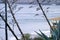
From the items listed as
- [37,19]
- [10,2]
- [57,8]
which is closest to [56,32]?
[10,2]

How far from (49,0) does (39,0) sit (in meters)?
0.28

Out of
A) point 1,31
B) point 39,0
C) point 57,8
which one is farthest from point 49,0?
point 57,8

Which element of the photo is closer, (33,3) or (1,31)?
(33,3)

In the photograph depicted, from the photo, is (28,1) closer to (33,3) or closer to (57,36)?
(33,3)

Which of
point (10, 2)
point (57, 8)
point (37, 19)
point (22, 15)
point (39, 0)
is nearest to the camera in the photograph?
point (10, 2)

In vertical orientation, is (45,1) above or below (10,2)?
below

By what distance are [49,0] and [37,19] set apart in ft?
11.5

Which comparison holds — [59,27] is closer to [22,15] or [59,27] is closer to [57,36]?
[57,36]

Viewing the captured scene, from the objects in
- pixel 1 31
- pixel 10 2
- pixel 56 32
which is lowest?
pixel 1 31

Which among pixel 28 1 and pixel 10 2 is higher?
pixel 10 2

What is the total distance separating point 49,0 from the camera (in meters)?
3.21

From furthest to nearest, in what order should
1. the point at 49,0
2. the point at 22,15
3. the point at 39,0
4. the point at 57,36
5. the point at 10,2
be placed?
the point at 22,15
the point at 49,0
the point at 39,0
the point at 10,2
the point at 57,36

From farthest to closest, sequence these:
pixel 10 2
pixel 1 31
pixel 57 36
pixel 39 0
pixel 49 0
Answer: pixel 1 31 → pixel 49 0 → pixel 39 0 → pixel 10 2 → pixel 57 36

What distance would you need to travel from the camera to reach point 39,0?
2.98m
